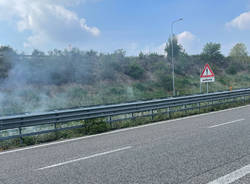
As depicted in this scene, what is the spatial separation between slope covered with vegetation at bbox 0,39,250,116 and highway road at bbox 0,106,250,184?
1253 cm

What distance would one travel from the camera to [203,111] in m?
12.3

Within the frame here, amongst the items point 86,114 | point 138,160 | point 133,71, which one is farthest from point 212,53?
point 138,160

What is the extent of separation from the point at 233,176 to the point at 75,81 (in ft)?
75.0

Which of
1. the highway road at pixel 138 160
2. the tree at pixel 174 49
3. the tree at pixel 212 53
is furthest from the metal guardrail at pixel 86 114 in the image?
the tree at pixel 212 53

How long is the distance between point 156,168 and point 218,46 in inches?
2112

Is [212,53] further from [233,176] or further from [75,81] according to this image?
[233,176]

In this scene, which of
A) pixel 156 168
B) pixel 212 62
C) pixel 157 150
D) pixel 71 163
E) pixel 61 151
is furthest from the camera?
pixel 212 62

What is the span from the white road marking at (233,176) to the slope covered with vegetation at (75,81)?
53.0ft

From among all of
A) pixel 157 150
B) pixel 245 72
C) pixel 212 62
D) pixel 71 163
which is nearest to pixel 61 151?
pixel 71 163

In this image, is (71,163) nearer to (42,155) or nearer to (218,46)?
(42,155)

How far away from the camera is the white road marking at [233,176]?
11.6ft

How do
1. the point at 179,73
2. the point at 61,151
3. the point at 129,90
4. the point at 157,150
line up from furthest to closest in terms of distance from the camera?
the point at 179,73, the point at 129,90, the point at 61,151, the point at 157,150

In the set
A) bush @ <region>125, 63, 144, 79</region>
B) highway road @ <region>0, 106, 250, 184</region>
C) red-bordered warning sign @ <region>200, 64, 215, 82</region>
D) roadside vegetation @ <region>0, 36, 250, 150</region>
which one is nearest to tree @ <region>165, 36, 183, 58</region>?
roadside vegetation @ <region>0, 36, 250, 150</region>

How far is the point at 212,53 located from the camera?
52.5 metres
